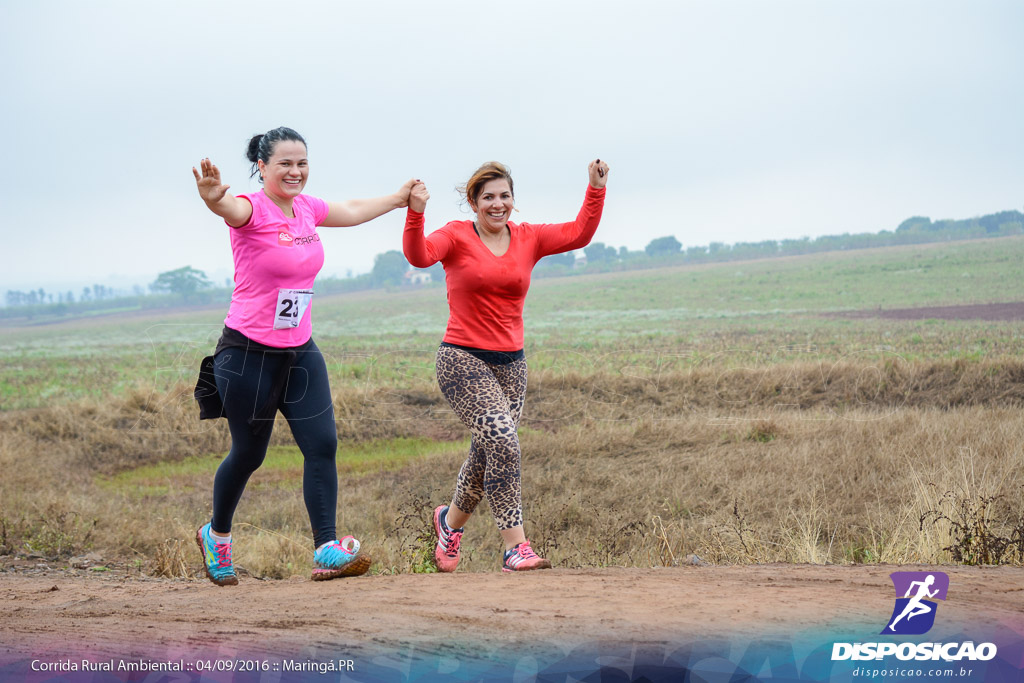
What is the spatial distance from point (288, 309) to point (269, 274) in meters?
0.21

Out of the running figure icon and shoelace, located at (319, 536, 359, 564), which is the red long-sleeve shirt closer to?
shoelace, located at (319, 536, 359, 564)

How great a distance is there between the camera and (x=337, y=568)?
480 centimetres

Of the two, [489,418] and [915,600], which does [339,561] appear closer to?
[489,418]

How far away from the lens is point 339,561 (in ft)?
15.7

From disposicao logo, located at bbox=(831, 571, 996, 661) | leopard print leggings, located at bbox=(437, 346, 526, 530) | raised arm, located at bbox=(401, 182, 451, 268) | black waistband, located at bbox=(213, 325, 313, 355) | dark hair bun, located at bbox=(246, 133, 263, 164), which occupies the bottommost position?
disposicao logo, located at bbox=(831, 571, 996, 661)

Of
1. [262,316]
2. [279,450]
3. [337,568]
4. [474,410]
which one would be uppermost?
[262,316]

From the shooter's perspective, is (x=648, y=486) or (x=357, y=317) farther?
(x=357, y=317)

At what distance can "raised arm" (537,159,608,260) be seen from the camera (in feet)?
16.7

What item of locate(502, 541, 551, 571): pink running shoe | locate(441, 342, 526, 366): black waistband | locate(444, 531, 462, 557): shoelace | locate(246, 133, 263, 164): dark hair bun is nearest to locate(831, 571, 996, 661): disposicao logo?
locate(502, 541, 551, 571): pink running shoe

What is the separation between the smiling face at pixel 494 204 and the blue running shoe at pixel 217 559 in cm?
246

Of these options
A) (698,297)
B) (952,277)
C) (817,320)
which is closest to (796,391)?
(817,320)

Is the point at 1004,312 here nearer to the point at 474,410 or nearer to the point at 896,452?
the point at 896,452

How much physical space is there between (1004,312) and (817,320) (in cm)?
1007

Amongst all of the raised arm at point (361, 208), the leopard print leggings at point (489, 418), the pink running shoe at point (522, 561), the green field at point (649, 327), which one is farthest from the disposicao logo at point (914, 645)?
the green field at point (649, 327)
